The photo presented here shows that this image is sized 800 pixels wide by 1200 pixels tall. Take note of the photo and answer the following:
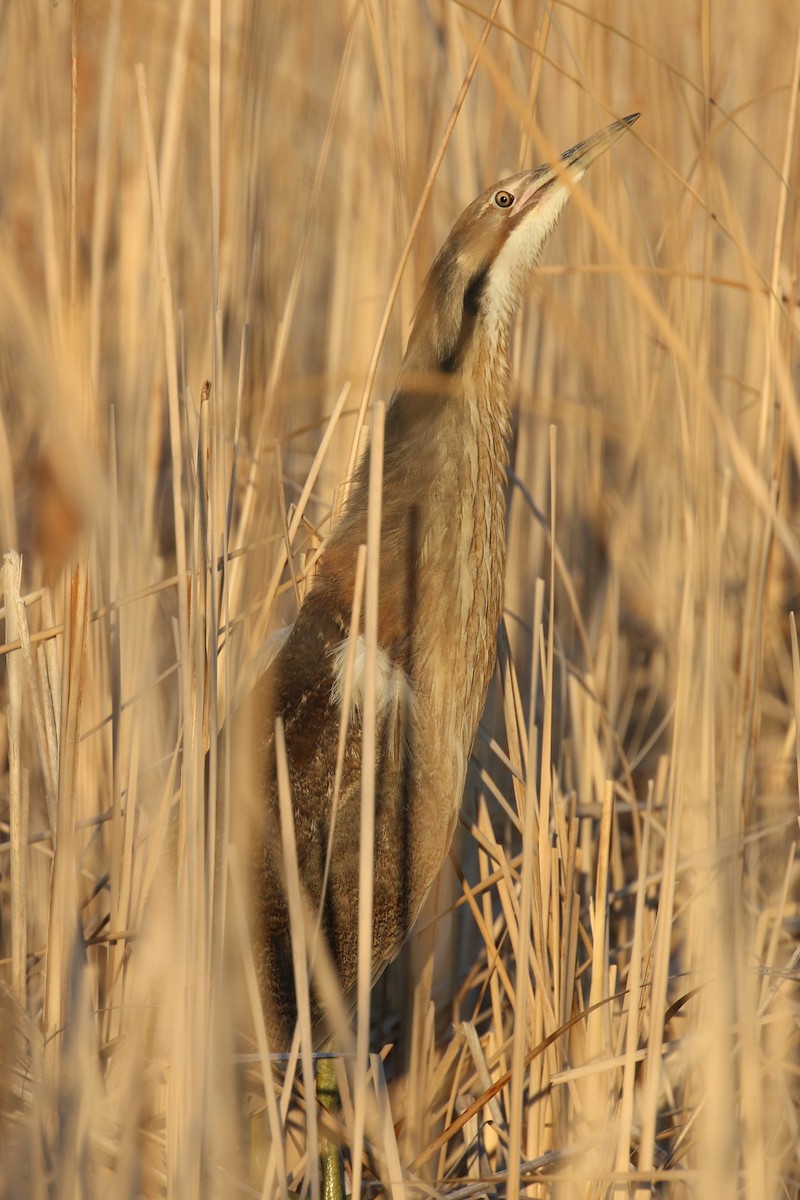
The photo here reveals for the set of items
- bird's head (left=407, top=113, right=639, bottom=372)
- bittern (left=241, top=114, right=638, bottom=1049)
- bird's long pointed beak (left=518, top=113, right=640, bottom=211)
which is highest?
bird's long pointed beak (left=518, top=113, right=640, bottom=211)

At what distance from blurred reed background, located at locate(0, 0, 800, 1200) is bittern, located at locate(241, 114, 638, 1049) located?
74 mm

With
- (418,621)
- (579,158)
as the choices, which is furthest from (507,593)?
(579,158)

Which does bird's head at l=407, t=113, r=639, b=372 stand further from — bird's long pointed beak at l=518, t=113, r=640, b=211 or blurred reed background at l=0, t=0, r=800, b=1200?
blurred reed background at l=0, t=0, r=800, b=1200

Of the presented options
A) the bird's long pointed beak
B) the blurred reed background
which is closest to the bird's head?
the bird's long pointed beak

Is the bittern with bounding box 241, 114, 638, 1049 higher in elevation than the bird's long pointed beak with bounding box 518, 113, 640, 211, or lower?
lower

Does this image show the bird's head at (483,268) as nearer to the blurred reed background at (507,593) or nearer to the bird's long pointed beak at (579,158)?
the bird's long pointed beak at (579,158)

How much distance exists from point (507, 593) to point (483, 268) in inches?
23.8

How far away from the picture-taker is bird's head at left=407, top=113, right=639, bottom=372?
5.26ft

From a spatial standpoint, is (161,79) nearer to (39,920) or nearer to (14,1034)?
(39,920)

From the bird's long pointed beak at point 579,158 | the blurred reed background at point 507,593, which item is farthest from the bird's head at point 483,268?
the blurred reed background at point 507,593

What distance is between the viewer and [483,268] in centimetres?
161

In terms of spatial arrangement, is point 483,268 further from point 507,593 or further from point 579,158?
point 507,593

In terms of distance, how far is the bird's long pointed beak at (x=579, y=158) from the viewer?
5.03ft

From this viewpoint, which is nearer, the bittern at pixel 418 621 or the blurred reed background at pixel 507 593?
the blurred reed background at pixel 507 593
